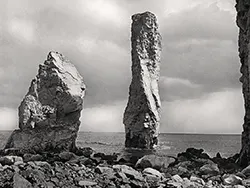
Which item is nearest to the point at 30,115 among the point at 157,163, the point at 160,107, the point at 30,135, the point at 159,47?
the point at 30,135

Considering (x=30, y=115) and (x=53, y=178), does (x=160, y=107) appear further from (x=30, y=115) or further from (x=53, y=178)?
(x=53, y=178)

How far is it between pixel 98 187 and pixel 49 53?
82.4 ft

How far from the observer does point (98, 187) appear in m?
13.6

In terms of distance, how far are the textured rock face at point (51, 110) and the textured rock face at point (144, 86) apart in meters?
19.1

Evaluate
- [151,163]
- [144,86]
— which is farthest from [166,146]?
[151,163]

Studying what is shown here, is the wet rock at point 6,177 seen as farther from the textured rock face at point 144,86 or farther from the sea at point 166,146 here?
the textured rock face at point 144,86

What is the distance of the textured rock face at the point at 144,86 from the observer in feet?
178

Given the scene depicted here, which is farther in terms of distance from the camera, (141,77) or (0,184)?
(141,77)

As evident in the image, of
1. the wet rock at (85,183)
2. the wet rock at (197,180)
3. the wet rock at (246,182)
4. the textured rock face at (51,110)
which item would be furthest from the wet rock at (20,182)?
the textured rock face at (51,110)

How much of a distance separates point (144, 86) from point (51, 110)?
70.2ft

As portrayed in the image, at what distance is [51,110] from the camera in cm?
3481

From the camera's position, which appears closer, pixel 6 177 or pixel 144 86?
pixel 6 177

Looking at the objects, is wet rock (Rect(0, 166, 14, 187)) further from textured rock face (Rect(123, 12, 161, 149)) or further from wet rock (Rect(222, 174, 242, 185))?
textured rock face (Rect(123, 12, 161, 149))

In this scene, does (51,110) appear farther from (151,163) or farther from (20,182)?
(20,182)
